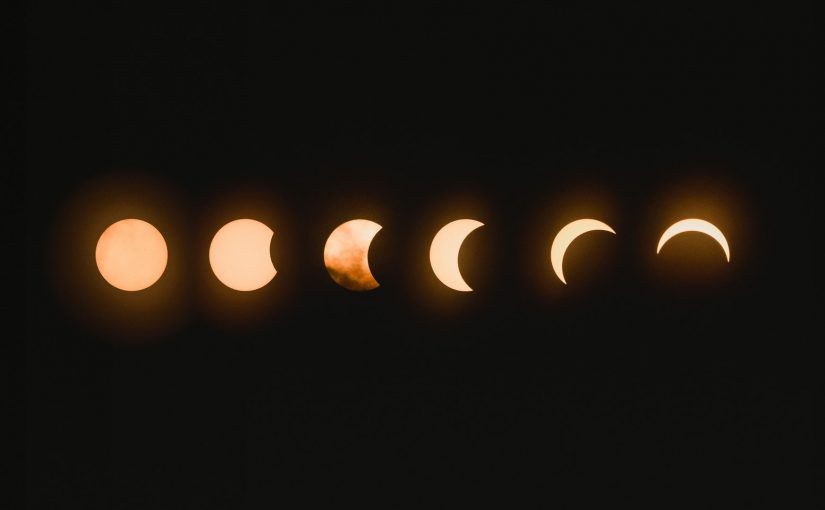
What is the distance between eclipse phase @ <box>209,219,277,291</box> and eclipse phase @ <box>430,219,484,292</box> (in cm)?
58

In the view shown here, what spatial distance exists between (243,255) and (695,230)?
1567 mm

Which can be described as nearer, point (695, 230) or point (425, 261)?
point (695, 230)

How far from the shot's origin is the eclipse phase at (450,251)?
9.07 feet

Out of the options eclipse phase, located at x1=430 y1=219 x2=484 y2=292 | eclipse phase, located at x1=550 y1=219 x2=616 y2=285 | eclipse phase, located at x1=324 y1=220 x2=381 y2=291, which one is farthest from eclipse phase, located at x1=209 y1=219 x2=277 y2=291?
eclipse phase, located at x1=550 y1=219 x2=616 y2=285

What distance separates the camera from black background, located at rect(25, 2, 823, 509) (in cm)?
267

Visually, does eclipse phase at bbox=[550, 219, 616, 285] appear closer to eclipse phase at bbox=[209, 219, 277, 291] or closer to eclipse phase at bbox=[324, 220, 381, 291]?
eclipse phase at bbox=[324, 220, 381, 291]

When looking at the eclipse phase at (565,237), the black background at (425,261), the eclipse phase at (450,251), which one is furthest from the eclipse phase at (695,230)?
the eclipse phase at (450,251)

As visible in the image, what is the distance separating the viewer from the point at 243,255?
9.18ft

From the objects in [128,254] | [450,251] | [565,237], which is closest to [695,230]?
[565,237]

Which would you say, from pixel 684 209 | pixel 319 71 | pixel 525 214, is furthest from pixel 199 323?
pixel 684 209

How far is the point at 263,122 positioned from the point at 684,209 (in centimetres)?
151

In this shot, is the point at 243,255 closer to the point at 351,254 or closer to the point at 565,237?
the point at 351,254

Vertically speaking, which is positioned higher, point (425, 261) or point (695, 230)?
point (695, 230)

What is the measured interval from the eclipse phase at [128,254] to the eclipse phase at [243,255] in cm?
22
